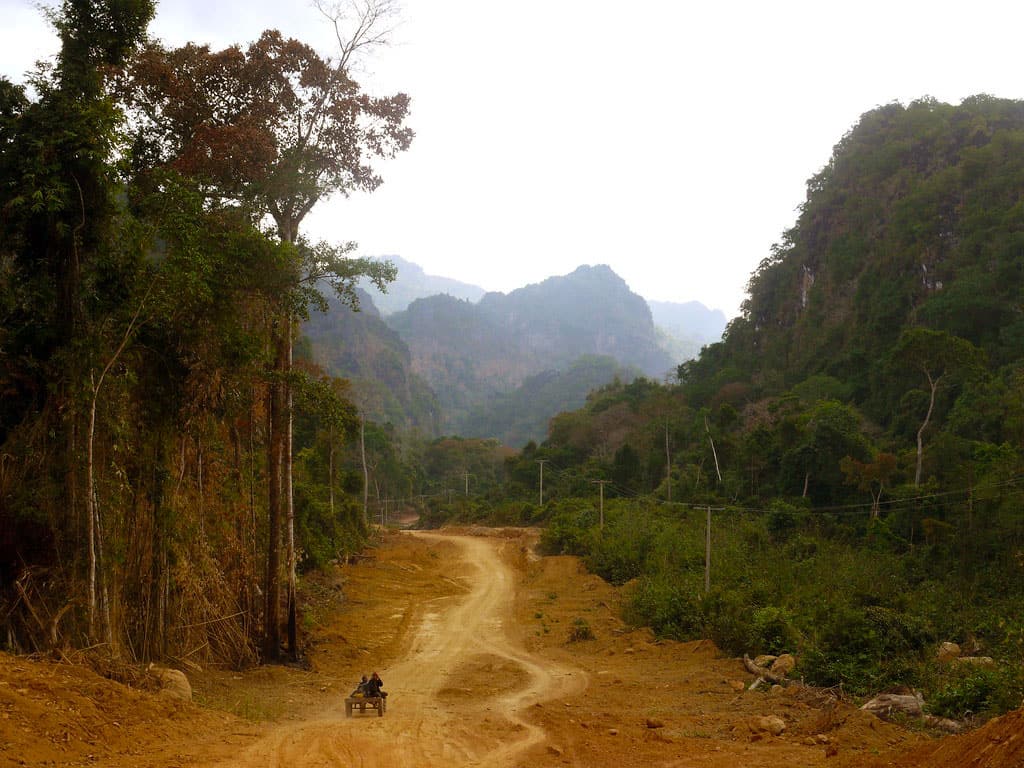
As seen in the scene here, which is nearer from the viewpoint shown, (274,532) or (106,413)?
(106,413)

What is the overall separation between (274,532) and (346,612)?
7594mm

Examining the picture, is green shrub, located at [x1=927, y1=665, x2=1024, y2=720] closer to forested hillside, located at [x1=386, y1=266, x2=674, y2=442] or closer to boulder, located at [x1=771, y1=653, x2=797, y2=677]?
boulder, located at [x1=771, y1=653, x2=797, y2=677]

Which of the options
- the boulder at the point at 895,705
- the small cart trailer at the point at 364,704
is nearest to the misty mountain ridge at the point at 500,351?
the small cart trailer at the point at 364,704

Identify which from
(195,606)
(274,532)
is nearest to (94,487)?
(195,606)

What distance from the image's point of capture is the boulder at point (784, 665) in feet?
39.4

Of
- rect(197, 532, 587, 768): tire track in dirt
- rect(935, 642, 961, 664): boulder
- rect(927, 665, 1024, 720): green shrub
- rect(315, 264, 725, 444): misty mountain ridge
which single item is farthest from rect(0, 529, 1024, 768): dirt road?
rect(315, 264, 725, 444): misty mountain ridge

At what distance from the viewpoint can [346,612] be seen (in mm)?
18922

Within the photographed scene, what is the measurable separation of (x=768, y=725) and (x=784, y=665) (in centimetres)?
416

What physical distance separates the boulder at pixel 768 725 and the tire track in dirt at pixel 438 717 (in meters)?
2.46

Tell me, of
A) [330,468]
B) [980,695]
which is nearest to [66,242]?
[980,695]

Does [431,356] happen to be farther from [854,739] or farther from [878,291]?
[854,739]

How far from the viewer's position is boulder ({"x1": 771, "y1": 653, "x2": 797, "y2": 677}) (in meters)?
12.0

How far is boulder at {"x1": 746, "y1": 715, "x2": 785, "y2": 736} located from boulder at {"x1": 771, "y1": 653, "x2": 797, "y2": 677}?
348 centimetres

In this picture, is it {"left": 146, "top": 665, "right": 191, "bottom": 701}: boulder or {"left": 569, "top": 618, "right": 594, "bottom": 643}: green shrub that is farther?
{"left": 569, "top": 618, "right": 594, "bottom": 643}: green shrub
